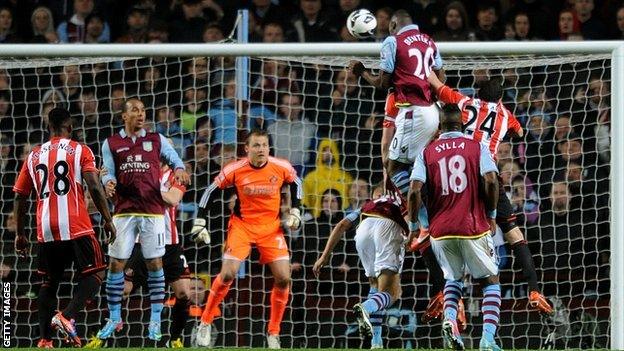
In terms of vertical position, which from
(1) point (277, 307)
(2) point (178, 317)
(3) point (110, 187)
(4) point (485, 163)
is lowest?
(2) point (178, 317)

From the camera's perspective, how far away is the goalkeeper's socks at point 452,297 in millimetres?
11172

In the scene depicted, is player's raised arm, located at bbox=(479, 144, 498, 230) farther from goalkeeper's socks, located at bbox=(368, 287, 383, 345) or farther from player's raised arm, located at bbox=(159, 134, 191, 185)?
player's raised arm, located at bbox=(159, 134, 191, 185)

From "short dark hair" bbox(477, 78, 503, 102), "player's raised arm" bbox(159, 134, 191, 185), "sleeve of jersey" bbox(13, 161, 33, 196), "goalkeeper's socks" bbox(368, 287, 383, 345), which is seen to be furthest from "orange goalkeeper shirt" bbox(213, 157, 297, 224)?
"sleeve of jersey" bbox(13, 161, 33, 196)

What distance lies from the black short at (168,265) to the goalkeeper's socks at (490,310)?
3.61m

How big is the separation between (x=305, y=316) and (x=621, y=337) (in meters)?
3.10

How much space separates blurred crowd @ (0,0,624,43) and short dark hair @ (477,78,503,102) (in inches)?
93.8

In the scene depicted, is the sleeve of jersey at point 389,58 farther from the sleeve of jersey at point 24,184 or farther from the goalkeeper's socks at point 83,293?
the sleeve of jersey at point 24,184

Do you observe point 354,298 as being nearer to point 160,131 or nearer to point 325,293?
point 325,293

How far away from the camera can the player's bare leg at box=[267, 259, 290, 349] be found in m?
13.6

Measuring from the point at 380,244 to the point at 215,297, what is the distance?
64.4 inches

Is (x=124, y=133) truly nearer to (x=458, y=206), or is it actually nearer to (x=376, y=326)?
(x=376, y=326)

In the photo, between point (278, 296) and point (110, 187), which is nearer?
point (110, 187)

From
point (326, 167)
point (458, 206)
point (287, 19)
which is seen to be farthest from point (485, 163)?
point (287, 19)

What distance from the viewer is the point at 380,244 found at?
12.8 meters
